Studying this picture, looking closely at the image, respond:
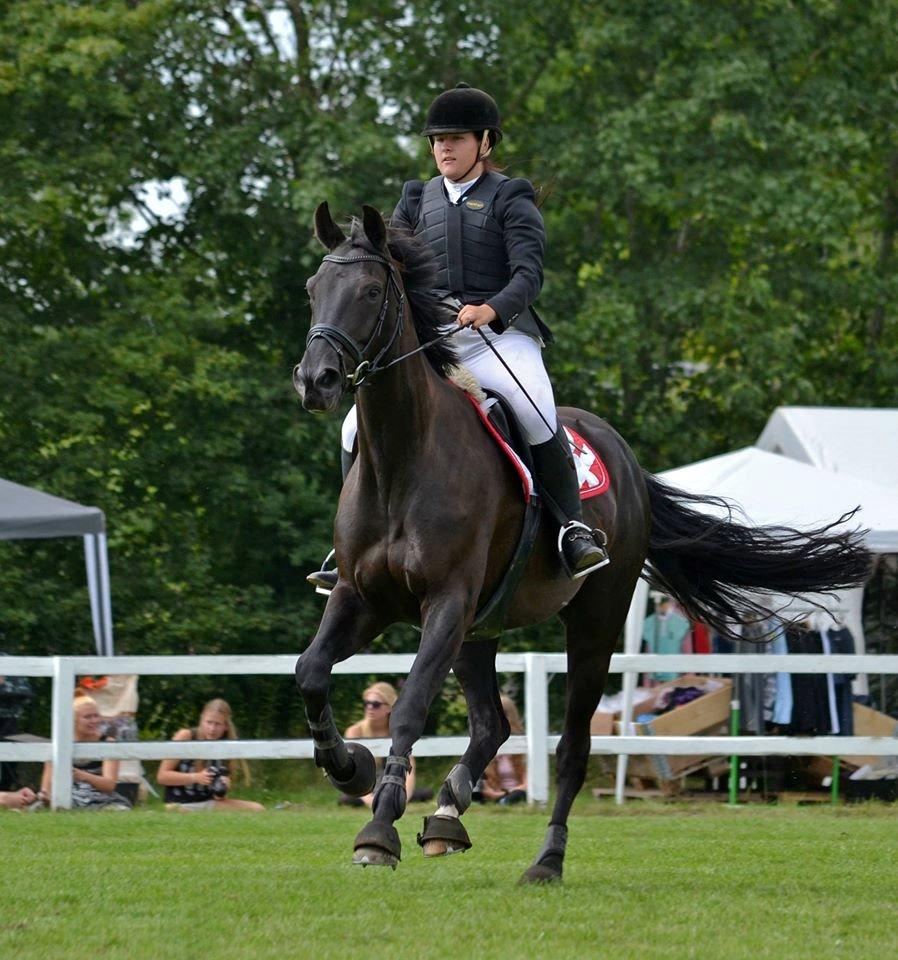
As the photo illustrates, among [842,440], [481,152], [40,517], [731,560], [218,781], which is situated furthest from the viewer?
[842,440]

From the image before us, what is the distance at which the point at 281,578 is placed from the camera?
2052cm

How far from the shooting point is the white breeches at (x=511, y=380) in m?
7.50

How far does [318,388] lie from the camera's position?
236 inches

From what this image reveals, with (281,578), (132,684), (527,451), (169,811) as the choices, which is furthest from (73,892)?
(281,578)

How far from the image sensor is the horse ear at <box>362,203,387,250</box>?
6.53m

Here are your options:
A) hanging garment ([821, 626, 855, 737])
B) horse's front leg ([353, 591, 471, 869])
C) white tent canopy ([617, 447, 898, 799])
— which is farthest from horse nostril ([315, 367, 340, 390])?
hanging garment ([821, 626, 855, 737])

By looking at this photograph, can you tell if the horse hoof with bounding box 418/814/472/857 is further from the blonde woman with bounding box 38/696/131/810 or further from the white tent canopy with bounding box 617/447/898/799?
the white tent canopy with bounding box 617/447/898/799

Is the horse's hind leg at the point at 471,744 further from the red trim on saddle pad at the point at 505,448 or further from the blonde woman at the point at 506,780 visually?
the blonde woman at the point at 506,780

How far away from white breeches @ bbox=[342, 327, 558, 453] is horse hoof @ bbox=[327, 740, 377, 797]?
4.76 ft

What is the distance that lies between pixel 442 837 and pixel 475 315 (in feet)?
7.10

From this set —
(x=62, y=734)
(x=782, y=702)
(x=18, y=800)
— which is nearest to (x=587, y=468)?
(x=62, y=734)

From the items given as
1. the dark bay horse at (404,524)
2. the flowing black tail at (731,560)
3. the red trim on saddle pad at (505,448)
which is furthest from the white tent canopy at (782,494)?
the red trim on saddle pad at (505,448)

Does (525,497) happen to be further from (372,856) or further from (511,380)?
(372,856)

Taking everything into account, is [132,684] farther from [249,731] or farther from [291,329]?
[291,329]
